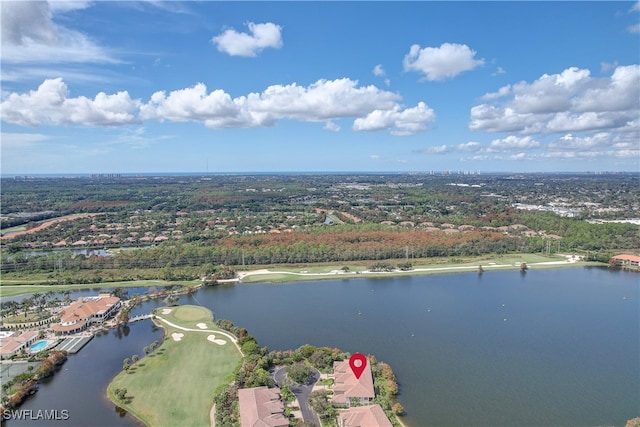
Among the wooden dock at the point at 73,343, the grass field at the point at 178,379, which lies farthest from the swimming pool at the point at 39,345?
the grass field at the point at 178,379

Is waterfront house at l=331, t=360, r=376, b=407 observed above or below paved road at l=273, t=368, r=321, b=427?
above

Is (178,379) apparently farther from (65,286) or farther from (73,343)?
(65,286)

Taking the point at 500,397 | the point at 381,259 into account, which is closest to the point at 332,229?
the point at 381,259

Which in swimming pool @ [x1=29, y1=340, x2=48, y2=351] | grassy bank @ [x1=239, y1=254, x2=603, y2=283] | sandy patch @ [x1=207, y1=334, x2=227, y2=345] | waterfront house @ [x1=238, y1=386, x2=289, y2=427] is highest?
waterfront house @ [x1=238, y1=386, x2=289, y2=427]

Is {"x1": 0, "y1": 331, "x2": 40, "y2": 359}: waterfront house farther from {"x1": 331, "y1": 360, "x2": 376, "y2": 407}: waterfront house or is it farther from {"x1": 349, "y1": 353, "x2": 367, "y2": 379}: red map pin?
{"x1": 349, "y1": 353, "x2": 367, "y2": 379}: red map pin

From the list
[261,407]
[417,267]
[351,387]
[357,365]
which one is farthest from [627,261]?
[261,407]

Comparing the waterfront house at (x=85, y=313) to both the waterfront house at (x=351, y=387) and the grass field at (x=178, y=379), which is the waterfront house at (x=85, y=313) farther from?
the waterfront house at (x=351, y=387)

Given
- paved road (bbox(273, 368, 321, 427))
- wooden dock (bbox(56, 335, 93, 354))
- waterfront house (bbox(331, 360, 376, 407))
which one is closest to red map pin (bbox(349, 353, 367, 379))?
waterfront house (bbox(331, 360, 376, 407))
